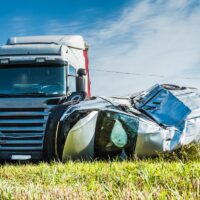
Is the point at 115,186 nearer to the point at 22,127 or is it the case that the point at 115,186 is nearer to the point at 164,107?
the point at 164,107

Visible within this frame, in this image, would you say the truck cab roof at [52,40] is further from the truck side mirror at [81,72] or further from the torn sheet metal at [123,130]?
the torn sheet metal at [123,130]

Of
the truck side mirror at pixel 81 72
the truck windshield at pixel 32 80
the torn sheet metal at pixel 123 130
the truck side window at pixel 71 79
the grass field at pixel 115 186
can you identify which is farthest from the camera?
the truck side mirror at pixel 81 72

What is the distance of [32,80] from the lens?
1188cm

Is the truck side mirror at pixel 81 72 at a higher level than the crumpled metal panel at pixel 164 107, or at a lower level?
higher

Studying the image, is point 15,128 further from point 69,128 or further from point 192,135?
point 192,135

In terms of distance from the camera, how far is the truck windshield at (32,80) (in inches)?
461

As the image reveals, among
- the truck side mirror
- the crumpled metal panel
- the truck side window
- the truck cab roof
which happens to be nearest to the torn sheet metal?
the crumpled metal panel

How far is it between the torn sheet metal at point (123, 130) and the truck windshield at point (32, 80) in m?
1.19

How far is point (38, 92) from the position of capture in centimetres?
1162

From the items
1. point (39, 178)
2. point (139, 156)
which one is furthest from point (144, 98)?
point (39, 178)

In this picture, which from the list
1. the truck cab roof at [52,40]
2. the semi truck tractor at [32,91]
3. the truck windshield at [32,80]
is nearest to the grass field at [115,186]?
the semi truck tractor at [32,91]

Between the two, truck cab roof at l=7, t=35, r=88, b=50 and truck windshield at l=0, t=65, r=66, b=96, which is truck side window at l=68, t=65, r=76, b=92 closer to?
truck windshield at l=0, t=65, r=66, b=96

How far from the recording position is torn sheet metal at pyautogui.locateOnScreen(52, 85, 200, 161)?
10.2m

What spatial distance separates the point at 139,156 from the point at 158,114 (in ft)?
4.26
